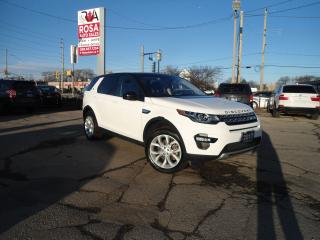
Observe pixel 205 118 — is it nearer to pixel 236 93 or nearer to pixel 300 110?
pixel 236 93

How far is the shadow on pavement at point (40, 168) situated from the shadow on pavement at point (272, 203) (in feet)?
8.48

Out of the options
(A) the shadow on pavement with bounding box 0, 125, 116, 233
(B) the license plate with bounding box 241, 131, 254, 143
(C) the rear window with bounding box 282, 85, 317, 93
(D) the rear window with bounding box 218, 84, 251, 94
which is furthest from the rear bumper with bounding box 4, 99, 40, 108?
(B) the license plate with bounding box 241, 131, 254, 143

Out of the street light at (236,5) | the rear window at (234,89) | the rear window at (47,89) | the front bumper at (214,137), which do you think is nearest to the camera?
the front bumper at (214,137)

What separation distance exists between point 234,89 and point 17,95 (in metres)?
9.73

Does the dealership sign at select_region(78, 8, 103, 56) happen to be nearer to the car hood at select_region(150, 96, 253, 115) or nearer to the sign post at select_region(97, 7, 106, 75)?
the sign post at select_region(97, 7, 106, 75)

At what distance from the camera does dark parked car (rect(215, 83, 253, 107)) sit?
1406 centimetres

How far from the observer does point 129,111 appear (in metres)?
6.54

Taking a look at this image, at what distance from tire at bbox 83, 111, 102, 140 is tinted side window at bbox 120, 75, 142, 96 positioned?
4.99ft

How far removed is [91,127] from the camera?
27.4ft

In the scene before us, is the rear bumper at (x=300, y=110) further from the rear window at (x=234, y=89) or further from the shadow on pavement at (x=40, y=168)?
the shadow on pavement at (x=40, y=168)

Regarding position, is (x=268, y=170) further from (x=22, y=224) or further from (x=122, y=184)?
(x=22, y=224)

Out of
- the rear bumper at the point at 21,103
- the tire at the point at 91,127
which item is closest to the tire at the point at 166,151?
the tire at the point at 91,127

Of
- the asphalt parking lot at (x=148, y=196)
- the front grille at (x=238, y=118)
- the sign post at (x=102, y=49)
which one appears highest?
the sign post at (x=102, y=49)

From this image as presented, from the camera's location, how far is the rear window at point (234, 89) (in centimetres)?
1438
